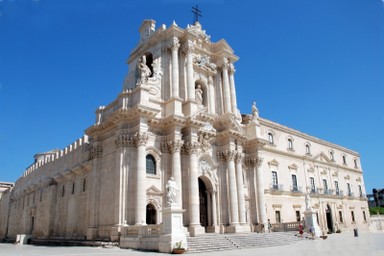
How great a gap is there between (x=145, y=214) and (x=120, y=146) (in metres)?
4.68

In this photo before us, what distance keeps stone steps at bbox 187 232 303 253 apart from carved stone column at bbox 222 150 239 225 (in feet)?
9.91

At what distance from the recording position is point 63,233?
28.7 metres

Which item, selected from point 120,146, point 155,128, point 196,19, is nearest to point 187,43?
point 196,19

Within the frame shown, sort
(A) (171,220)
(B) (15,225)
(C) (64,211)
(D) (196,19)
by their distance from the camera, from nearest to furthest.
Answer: (A) (171,220) < (C) (64,211) < (D) (196,19) < (B) (15,225)

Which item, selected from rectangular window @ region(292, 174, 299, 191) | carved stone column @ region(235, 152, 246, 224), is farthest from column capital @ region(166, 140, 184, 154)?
rectangular window @ region(292, 174, 299, 191)

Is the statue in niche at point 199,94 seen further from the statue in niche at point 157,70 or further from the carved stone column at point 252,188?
the carved stone column at point 252,188

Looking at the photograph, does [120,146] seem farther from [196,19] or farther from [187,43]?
[196,19]

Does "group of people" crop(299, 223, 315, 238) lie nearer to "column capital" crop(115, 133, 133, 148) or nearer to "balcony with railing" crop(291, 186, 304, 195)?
"balcony with railing" crop(291, 186, 304, 195)

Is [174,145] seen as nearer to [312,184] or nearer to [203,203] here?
[203,203]

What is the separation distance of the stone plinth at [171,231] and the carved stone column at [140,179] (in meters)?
3.72

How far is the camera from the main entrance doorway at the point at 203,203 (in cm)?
2646

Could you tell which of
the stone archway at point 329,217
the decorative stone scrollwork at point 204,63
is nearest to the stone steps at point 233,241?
the decorative stone scrollwork at point 204,63

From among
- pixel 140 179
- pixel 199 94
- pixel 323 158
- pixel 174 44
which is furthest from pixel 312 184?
pixel 140 179

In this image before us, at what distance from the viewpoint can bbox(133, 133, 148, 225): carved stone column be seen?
820 inches
